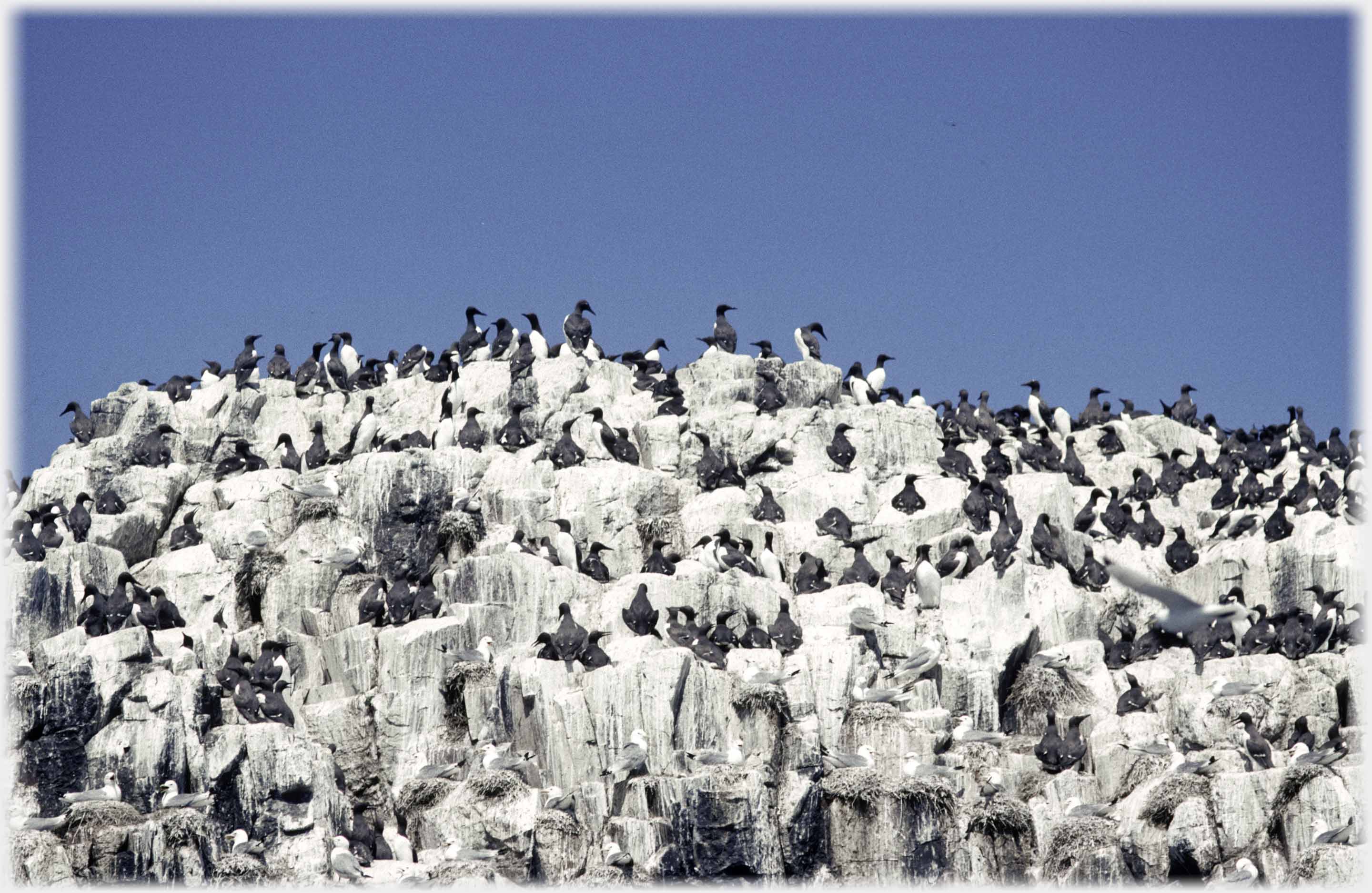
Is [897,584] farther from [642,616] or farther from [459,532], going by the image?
[459,532]

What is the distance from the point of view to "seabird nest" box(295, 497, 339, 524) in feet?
112

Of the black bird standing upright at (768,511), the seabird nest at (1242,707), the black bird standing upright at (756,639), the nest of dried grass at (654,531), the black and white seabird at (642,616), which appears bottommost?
Answer: the seabird nest at (1242,707)

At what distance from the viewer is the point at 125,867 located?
86.9ft

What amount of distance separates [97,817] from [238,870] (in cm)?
217

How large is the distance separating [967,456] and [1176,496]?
4.49 meters

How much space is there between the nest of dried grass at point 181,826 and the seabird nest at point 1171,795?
12911 mm

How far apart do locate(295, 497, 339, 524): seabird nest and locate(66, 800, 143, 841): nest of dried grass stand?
7819mm

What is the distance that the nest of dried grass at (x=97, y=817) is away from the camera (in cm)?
2686

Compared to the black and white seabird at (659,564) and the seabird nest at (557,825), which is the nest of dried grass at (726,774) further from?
the black and white seabird at (659,564)

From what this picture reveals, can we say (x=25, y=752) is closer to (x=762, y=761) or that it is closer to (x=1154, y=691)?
(x=762, y=761)

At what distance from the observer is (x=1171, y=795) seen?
27500 millimetres

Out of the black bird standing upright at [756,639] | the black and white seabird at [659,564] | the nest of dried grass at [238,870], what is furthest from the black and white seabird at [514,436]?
the nest of dried grass at [238,870]

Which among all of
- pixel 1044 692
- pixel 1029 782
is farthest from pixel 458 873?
pixel 1044 692

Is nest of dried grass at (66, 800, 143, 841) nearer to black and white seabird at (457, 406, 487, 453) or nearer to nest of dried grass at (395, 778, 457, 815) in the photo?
nest of dried grass at (395, 778, 457, 815)
